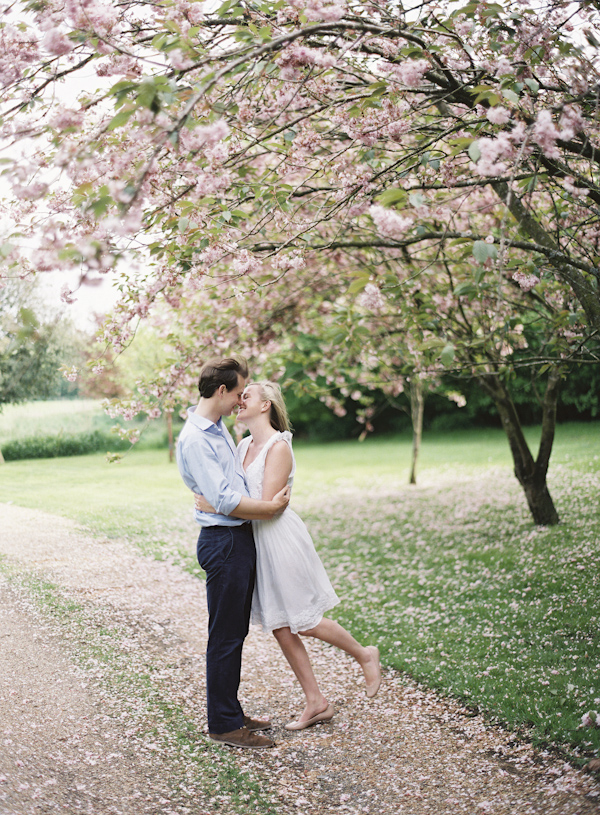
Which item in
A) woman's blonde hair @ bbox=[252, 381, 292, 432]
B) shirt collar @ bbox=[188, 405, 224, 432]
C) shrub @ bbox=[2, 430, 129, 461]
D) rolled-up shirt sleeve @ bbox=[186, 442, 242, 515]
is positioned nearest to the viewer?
rolled-up shirt sleeve @ bbox=[186, 442, 242, 515]

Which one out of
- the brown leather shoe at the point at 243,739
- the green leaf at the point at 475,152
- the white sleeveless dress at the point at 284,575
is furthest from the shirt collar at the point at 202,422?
the green leaf at the point at 475,152

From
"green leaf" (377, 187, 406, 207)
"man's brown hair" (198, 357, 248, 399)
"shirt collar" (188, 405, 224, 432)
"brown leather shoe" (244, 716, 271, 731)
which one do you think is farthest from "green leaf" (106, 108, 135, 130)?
"brown leather shoe" (244, 716, 271, 731)

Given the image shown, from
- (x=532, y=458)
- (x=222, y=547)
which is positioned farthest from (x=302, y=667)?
(x=532, y=458)

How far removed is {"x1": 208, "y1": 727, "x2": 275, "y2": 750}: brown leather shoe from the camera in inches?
136

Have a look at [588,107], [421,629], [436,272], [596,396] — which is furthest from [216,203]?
[596,396]

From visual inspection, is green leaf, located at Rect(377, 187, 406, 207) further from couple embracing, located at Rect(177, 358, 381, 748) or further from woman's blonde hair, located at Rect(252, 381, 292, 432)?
woman's blonde hair, located at Rect(252, 381, 292, 432)

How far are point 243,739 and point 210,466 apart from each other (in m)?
1.40

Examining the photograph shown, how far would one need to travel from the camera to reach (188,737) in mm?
3562

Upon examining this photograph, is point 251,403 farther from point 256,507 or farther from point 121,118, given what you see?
point 121,118

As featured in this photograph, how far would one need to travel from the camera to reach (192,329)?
23.7ft

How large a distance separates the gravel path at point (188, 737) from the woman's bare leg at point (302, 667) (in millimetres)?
111

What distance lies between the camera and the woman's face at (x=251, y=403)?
3754mm

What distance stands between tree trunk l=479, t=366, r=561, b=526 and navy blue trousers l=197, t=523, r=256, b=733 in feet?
16.5

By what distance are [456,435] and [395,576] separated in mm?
16881
